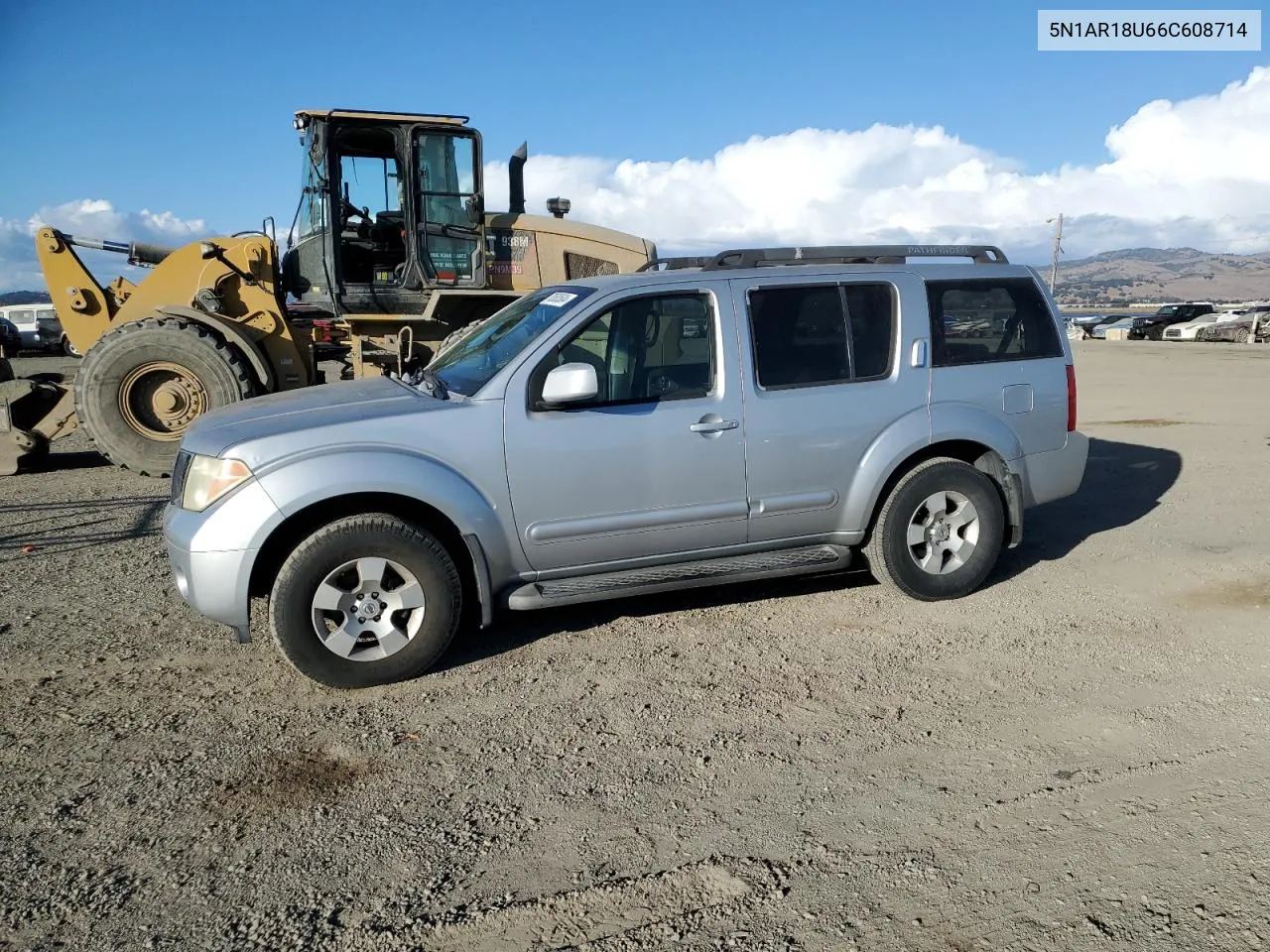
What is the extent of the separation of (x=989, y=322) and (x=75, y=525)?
22.0 ft

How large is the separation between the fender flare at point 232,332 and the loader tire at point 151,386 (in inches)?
3.0

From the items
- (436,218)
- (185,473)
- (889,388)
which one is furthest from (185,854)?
(436,218)

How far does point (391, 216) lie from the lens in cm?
995

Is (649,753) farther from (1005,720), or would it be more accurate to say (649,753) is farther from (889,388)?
(889,388)

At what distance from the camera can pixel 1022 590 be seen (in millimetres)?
5594

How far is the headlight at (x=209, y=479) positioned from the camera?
→ 4191 mm

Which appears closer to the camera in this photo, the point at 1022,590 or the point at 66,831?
the point at 66,831

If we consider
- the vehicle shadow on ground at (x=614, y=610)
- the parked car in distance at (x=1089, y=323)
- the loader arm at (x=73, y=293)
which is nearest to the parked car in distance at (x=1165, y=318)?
the parked car in distance at (x=1089, y=323)

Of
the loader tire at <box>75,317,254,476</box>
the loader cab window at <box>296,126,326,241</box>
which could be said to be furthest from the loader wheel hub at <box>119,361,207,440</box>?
the loader cab window at <box>296,126,326,241</box>

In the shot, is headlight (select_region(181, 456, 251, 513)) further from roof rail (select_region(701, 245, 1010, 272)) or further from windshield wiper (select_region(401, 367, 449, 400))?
roof rail (select_region(701, 245, 1010, 272))

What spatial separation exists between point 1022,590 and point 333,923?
14.2 ft

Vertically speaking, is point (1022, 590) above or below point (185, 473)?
below

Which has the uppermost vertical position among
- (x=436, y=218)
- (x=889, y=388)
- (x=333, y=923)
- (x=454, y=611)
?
(x=436, y=218)

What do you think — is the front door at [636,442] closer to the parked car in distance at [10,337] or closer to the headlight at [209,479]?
the headlight at [209,479]
